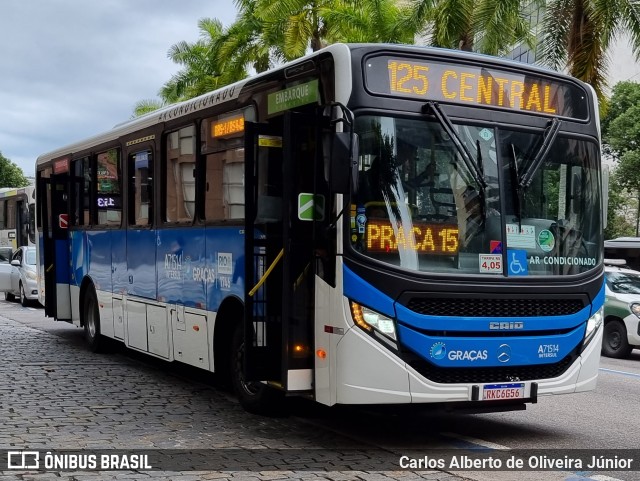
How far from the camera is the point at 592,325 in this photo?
27.6 feet

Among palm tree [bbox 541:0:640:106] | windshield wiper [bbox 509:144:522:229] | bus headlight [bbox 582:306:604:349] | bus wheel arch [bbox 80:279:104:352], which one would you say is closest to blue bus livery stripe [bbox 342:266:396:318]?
windshield wiper [bbox 509:144:522:229]

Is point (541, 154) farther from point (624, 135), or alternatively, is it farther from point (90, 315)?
point (624, 135)

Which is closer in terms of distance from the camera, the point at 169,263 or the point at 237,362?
the point at 237,362

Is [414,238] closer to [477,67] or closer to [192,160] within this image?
[477,67]

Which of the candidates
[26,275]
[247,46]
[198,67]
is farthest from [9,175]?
[26,275]

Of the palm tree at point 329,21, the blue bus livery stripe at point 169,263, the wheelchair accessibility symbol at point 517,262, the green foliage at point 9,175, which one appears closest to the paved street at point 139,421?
the blue bus livery stripe at point 169,263

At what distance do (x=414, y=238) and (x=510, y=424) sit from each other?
2.74 metres

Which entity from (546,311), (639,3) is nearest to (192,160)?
(546,311)

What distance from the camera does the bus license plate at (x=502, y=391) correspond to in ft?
25.1

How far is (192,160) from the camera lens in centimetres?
1046

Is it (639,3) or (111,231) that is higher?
(639,3)

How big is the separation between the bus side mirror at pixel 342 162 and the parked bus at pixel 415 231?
1 cm

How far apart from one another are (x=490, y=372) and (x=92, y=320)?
27.7ft

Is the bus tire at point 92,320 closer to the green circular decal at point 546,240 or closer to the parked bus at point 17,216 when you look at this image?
the green circular decal at point 546,240
